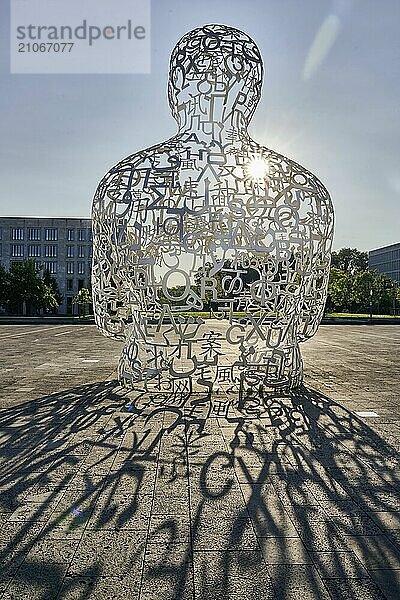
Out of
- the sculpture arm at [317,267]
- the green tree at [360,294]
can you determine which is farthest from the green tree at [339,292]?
the sculpture arm at [317,267]

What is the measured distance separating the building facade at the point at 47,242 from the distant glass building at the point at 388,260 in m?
34.9

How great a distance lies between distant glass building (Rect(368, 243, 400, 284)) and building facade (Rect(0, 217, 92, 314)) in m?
34.9

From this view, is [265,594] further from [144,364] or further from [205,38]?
[205,38]

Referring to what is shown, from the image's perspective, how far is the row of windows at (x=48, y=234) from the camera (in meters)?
58.9

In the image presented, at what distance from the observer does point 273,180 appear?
810 centimetres

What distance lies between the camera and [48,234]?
59156 mm

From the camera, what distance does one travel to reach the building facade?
58938 mm

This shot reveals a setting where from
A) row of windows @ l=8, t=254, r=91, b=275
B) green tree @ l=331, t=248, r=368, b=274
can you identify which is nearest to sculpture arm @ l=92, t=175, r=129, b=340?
row of windows @ l=8, t=254, r=91, b=275

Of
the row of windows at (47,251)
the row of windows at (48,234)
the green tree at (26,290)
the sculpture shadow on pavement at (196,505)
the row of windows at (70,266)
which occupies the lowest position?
the sculpture shadow on pavement at (196,505)

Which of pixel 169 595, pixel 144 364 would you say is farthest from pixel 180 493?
pixel 144 364

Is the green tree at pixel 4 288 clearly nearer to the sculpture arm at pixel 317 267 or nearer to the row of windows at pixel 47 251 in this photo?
the row of windows at pixel 47 251

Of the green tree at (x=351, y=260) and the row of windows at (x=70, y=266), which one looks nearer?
the row of windows at (x=70, y=266)

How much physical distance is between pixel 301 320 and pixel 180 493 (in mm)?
4387

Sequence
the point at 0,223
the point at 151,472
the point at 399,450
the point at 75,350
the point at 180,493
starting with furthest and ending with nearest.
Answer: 1. the point at 0,223
2. the point at 75,350
3. the point at 399,450
4. the point at 151,472
5. the point at 180,493
